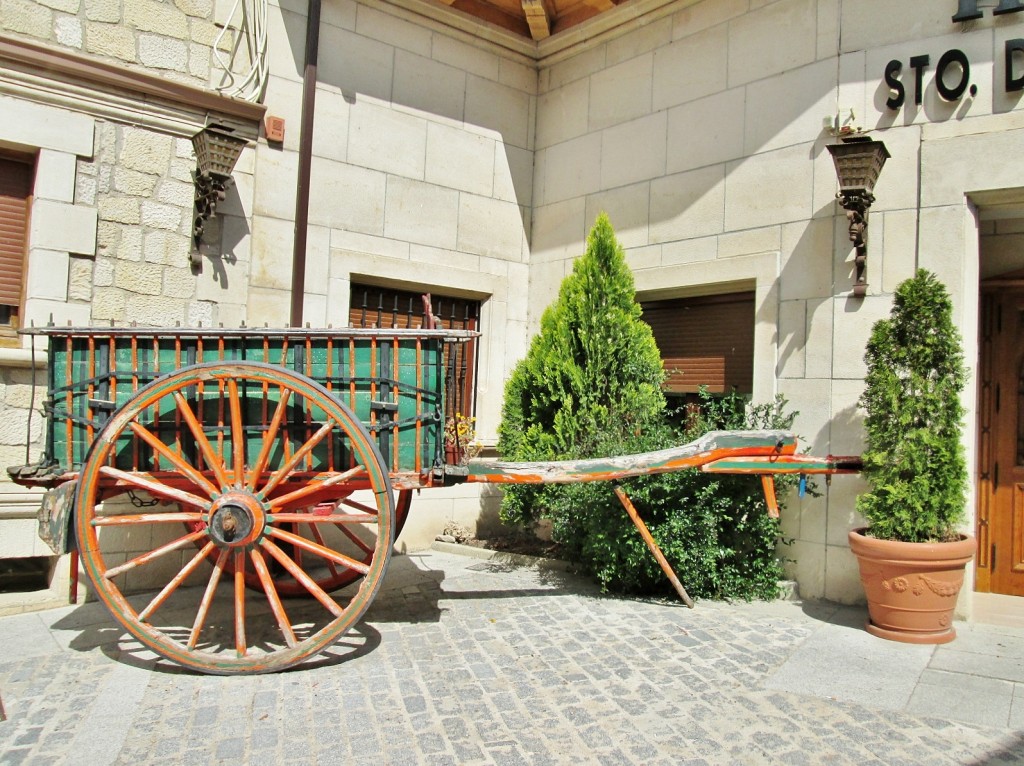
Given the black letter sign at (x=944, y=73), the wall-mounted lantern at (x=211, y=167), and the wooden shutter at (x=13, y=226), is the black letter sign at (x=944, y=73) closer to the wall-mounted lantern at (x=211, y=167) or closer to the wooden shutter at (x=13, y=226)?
the wall-mounted lantern at (x=211, y=167)

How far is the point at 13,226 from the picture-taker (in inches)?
183

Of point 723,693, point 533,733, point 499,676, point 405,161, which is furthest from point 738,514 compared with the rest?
point 405,161

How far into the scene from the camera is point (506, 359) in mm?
6961

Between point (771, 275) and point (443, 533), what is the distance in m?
3.40

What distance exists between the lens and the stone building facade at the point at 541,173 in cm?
464

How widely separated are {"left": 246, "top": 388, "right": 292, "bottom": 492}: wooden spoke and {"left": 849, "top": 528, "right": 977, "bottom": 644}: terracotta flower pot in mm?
3278

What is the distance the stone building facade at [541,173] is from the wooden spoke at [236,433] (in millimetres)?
1968

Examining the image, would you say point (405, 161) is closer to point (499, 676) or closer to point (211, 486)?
point (211, 486)

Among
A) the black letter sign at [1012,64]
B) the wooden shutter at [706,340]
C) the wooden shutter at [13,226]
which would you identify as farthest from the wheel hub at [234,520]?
the black letter sign at [1012,64]

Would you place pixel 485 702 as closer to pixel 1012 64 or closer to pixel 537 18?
pixel 1012 64

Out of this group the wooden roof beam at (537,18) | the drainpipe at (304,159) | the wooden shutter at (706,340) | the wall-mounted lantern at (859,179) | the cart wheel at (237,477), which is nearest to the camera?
the cart wheel at (237,477)

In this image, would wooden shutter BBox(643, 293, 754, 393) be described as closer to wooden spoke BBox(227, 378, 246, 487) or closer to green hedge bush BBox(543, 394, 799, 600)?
green hedge bush BBox(543, 394, 799, 600)

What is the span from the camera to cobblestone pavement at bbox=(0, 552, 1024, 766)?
9.42 ft

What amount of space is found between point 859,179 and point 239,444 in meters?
3.89
